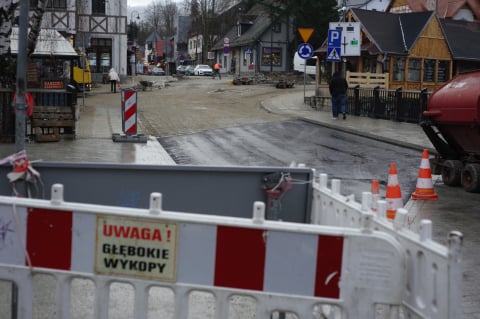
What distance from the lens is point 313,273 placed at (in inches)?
143

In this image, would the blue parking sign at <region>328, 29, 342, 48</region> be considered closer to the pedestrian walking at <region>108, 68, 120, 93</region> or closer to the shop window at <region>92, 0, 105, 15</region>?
the pedestrian walking at <region>108, 68, 120, 93</region>

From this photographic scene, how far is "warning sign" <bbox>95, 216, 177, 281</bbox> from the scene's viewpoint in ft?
12.1

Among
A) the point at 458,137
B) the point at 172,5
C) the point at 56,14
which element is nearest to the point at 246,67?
the point at 56,14

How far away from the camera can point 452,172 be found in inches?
455

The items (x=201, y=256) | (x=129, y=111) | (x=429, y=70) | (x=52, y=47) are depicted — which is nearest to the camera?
(x=201, y=256)

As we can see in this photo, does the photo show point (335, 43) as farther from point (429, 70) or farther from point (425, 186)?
point (425, 186)

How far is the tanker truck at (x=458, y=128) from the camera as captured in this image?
34.9ft

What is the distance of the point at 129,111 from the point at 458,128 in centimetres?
814

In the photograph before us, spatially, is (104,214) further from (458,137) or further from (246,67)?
(246,67)

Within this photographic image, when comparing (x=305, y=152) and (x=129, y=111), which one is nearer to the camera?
(x=305, y=152)

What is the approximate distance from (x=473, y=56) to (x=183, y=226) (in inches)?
1405

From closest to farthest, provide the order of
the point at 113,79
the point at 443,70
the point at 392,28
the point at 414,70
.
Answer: the point at 414,70 → the point at 392,28 → the point at 443,70 → the point at 113,79

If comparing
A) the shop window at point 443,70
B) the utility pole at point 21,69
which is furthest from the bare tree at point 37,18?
the shop window at point 443,70

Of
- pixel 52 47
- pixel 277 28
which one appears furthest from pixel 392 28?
pixel 277 28
